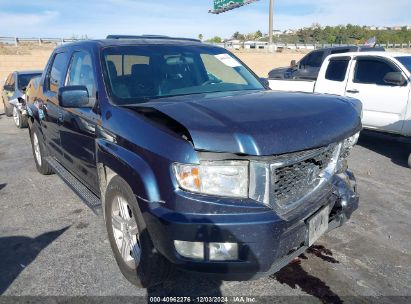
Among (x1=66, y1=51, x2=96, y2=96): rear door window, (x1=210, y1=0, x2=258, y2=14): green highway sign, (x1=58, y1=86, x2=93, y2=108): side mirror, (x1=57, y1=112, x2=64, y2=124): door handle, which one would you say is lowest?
(x1=57, y1=112, x2=64, y2=124): door handle

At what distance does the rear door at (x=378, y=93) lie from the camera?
22.6ft

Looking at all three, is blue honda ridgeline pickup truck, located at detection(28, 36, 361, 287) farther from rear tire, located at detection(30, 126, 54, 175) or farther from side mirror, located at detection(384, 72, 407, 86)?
side mirror, located at detection(384, 72, 407, 86)

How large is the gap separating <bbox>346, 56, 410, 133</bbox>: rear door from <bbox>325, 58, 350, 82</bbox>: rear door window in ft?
0.83

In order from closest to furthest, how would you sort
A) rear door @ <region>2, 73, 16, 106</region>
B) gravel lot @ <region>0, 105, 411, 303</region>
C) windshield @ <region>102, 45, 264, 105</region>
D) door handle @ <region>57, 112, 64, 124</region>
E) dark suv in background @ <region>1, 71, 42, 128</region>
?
1. gravel lot @ <region>0, 105, 411, 303</region>
2. windshield @ <region>102, 45, 264, 105</region>
3. door handle @ <region>57, 112, 64, 124</region>
4. dark suv in background @ <region>1, 71, 42, 128</region>
5. rear door @ <region>2, 73, 16, 106</region>

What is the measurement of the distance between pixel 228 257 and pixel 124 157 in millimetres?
1012

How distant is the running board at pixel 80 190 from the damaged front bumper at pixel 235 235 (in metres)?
1.15

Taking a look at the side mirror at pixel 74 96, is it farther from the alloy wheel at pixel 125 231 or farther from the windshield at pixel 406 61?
the windshield at pixel 406 61

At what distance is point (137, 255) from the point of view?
2.87 metres

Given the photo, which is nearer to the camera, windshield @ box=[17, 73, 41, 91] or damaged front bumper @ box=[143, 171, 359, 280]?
damaged front bumper @ box=[143, 171, 359, 280]

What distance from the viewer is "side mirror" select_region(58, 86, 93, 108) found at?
3251 mm

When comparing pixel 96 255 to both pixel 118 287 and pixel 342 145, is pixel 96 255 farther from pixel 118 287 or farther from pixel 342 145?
pixel 342 145

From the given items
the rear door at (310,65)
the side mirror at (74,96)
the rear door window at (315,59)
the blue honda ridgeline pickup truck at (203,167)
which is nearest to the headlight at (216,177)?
the blue honda ridgeline pickup truck at (203,167)

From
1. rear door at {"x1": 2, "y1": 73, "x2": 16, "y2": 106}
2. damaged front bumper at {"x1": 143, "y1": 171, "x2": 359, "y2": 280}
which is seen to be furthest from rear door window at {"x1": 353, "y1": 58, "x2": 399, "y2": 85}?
rear door at {"x1": 2, "y1": 73, "x2": 16, "y2": 106}

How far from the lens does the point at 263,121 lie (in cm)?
A: 245
